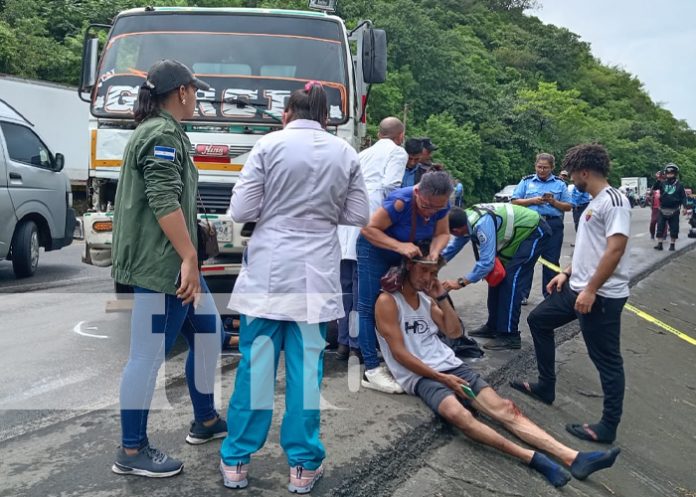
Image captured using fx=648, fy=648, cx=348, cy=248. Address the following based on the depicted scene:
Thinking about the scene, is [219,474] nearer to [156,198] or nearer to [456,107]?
[156,198]

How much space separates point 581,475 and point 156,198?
275cm

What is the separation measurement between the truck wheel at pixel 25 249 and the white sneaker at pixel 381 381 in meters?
6.26

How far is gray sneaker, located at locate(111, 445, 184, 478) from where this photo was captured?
2.93 m

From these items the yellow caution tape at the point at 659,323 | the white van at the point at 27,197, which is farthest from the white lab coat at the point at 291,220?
the yellow caution tape at the point at 659,323

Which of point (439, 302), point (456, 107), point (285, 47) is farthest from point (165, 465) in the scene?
point (456, 107)

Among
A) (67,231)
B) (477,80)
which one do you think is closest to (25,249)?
(67,231)

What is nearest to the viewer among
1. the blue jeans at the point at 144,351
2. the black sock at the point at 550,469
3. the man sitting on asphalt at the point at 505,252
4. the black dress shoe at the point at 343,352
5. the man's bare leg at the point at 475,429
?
the blue jeans at the point at 144,351

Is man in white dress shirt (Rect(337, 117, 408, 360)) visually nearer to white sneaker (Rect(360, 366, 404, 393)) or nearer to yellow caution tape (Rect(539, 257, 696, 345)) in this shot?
white sneaker (Rect(360, 366, 404, 393))

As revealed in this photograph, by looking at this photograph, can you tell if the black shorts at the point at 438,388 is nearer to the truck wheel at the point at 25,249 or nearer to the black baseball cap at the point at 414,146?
the black baseball cap at the point at 414,146

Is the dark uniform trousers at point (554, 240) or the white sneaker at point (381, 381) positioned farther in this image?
the dark uniform trousers at point (554, 240)

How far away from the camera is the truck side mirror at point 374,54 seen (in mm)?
6480

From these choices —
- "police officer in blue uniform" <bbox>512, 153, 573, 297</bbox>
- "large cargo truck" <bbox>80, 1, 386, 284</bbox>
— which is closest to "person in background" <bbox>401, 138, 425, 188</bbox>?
"large cargo truck" <bbox>80, 1, 386, 284</bbox>

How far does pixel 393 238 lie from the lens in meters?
4.12

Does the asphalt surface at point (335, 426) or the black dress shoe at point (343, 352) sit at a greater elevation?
the black dress shoe at point (343, 352)
